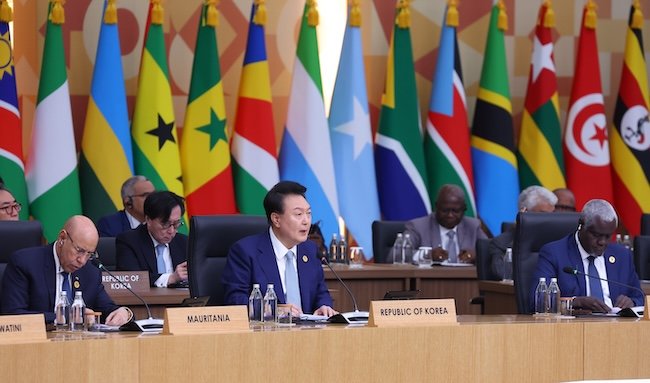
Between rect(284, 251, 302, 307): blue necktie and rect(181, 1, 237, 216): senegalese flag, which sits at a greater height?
rect(181, 1, 237, 216): senegalese flag

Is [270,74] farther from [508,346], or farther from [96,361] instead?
[96,361]

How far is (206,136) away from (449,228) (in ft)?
6.01

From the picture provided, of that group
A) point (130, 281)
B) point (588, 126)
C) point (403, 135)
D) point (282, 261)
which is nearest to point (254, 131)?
point (403, 135)

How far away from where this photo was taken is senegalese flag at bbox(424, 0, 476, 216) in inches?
370

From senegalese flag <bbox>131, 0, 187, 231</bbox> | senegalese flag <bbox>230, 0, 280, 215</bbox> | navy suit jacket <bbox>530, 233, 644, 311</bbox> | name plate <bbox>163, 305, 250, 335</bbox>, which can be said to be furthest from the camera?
senegalese flag <bbox>230, 0, 280, 215</bbox>

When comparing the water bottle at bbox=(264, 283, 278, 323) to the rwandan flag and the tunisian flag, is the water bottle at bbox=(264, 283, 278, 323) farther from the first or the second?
the tunisian flag

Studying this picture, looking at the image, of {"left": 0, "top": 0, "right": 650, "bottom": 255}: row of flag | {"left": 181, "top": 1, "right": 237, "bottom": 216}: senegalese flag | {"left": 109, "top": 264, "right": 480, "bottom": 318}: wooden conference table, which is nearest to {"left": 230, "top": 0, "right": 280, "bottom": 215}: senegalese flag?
{"left": 0, "top": 0, "right": 650, "bottom": 255}: row of flag

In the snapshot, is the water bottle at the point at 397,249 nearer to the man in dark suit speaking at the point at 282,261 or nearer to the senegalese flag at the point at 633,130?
the senegalese flag at the point at 633,130

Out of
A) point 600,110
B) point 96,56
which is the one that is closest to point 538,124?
point 600,110

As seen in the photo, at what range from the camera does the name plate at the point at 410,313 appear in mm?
4207

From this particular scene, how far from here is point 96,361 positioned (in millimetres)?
3576

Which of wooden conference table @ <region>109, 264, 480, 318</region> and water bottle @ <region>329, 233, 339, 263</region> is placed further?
water bottle @ <region>329, 233, 339, 263</region>

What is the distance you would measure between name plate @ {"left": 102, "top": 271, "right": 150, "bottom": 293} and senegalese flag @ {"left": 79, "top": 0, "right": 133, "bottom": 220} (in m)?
2.36

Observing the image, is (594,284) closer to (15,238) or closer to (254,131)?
(15,238)
